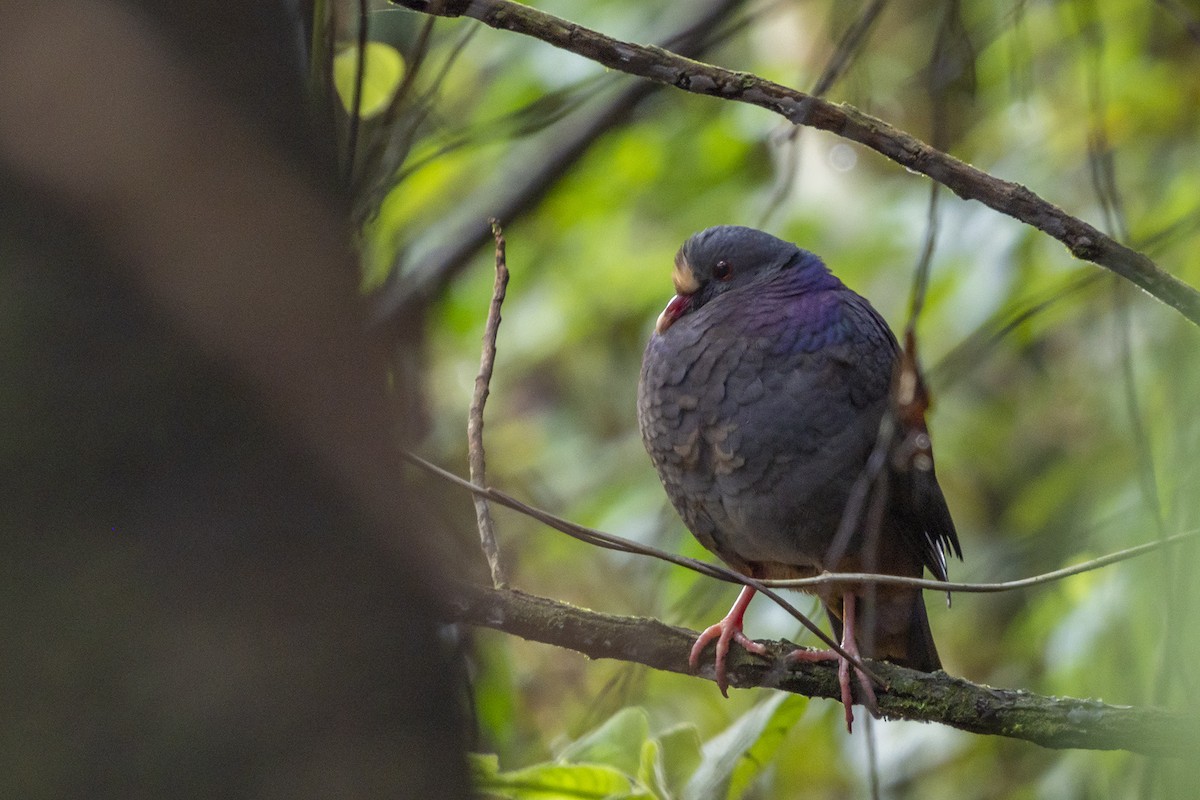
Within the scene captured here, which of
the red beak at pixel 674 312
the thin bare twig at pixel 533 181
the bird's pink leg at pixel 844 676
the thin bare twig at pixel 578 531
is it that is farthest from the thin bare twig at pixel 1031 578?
the thin bare twig at pixel 533 181

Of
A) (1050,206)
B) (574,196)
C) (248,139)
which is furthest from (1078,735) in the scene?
(574,196)

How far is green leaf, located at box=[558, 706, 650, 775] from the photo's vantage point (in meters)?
2.38

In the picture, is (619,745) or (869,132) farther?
(619,745)

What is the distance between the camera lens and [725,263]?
3.25 metres

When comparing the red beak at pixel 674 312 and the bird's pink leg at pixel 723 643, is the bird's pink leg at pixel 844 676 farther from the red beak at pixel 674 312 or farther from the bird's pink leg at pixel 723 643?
the red beak at pixel 674 312

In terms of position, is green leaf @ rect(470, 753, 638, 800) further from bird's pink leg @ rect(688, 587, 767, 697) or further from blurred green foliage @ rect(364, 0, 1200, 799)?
blurred green foliage @ rect(364, 0, 1200, 799)

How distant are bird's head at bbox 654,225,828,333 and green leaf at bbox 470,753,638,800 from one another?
1.39 m

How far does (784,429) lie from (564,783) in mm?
1043

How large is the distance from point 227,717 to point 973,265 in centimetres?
311

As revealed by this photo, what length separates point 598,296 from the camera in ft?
17.0

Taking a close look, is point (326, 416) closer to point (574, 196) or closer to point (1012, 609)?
→ point (574, 196)

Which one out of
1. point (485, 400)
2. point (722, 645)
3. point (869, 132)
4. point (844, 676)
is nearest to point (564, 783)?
point (722, 645)

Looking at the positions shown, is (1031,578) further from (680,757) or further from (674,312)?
(674,312)

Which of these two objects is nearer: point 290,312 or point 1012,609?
point 290,312
